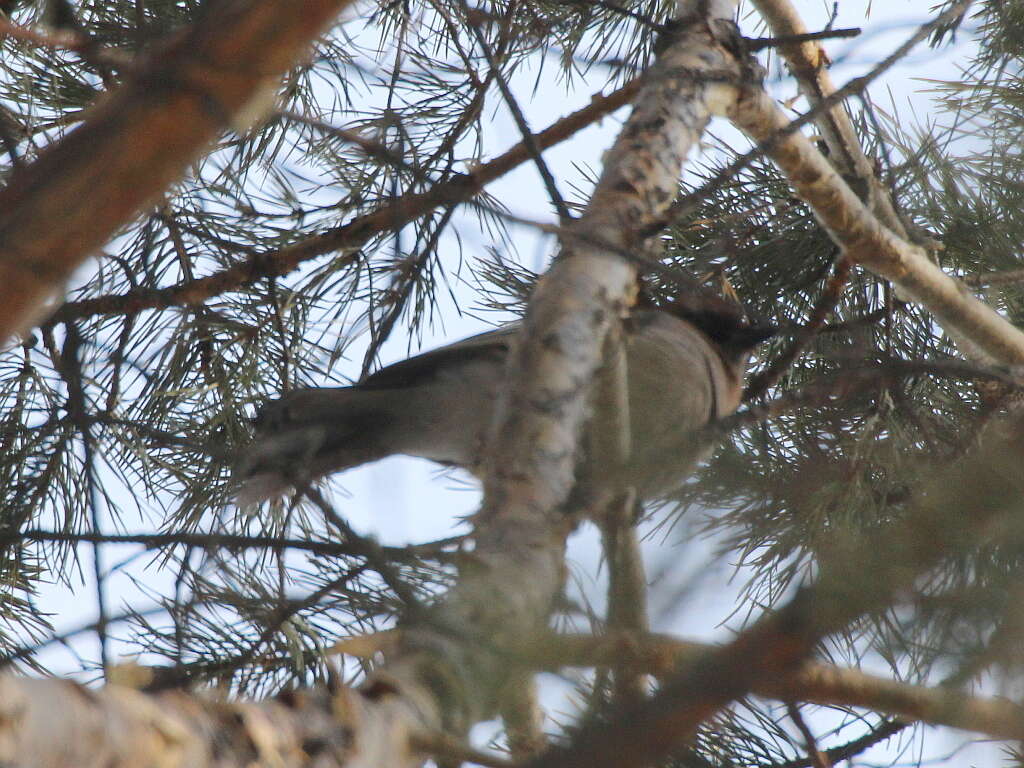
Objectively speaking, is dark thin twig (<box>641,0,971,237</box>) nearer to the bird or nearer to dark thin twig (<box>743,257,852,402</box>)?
dark thin twig (<box>743,257,852,402</box>)

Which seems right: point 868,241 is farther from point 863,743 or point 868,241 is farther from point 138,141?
point 138,141

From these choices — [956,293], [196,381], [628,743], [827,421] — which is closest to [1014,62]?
[956,293]

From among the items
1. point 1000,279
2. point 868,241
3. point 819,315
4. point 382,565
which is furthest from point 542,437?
point 1000,279

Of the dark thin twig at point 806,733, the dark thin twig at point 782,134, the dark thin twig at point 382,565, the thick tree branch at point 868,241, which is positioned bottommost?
the dark thin twig at point 806,733

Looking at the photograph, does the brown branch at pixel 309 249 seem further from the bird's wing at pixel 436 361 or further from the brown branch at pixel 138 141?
the brown branch at pixel 138 141

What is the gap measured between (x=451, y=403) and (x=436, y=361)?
108mm

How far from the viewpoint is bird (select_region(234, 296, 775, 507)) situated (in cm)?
206

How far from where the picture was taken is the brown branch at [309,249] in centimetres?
203

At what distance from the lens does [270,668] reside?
1.81 m

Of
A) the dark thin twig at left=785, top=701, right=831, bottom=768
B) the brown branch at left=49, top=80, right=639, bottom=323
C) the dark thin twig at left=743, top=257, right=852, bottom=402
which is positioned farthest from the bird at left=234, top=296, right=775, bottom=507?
the dark thin twig at left=785, top=701, right=831, bottom=768

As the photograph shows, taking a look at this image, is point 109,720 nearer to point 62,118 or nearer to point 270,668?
point 270,668

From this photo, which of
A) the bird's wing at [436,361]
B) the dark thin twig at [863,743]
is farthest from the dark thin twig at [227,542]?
the bird's wing at [436,361]

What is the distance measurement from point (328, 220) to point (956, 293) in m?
1.35

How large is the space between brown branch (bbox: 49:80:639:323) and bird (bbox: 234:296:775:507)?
0.27 meters
